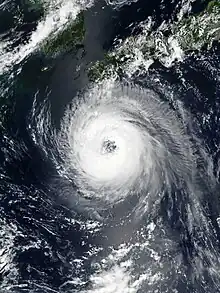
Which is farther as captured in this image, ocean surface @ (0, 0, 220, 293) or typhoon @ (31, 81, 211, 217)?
typhoon @ (31, 81, 211, 217)

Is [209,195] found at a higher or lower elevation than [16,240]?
higher

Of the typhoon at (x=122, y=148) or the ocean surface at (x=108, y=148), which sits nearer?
the ocean surface at (x=108, y=148)

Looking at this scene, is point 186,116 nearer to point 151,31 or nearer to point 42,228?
point 151,31

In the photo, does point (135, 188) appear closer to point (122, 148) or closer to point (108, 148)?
point (122, 148)

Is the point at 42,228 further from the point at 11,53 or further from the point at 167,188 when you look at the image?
the point at 11,53

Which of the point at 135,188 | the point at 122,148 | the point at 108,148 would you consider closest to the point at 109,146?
the point at 108,148

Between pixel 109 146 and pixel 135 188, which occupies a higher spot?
pixel 109 146

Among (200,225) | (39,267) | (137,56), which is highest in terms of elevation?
(137,56)

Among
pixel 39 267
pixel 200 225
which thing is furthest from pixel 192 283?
pixel 39 267
